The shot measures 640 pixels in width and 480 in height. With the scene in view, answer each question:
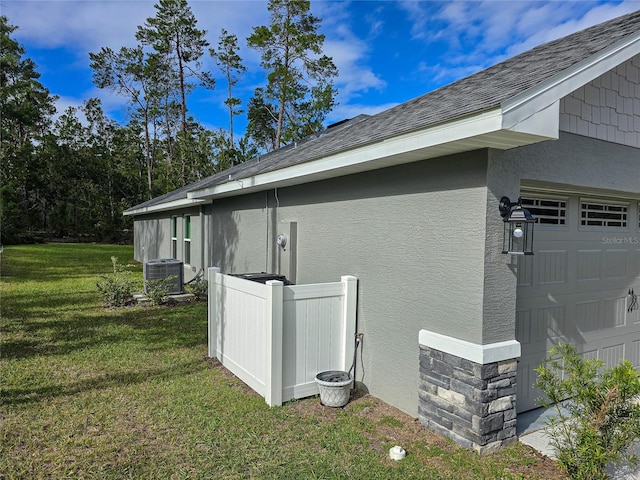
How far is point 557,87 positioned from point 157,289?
8569 millimetres

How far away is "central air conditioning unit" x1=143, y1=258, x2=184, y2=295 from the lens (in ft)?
31.6

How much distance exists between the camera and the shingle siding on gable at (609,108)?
12.7ft

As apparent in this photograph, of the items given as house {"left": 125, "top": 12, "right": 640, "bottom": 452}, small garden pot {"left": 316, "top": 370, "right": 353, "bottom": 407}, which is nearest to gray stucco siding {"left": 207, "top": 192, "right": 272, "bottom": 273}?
house {"left": 125, "top": 12, "right": 640, "bottom": 452}

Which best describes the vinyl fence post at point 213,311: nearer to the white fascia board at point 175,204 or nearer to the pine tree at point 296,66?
the white fascia board at point 175,204

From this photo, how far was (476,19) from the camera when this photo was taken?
7.60 m

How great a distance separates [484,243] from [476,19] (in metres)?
6.25

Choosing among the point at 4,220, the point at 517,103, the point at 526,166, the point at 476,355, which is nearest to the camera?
the point at 517,103

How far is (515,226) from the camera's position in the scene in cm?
326

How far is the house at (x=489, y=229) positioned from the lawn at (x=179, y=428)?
36cm

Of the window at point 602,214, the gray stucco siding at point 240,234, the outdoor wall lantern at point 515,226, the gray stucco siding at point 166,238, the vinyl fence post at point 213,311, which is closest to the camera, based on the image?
the outdoor wall lantern at point 515,226

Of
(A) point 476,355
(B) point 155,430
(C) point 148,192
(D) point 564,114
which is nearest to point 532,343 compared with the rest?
(A) point 476,355

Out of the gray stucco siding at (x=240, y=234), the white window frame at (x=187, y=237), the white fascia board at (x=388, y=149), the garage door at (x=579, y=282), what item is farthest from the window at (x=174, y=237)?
the garage door at (x=579, y=282)

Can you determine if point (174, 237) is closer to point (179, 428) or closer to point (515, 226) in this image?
point (179, 428)

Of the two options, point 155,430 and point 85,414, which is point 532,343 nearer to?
point 155,430
